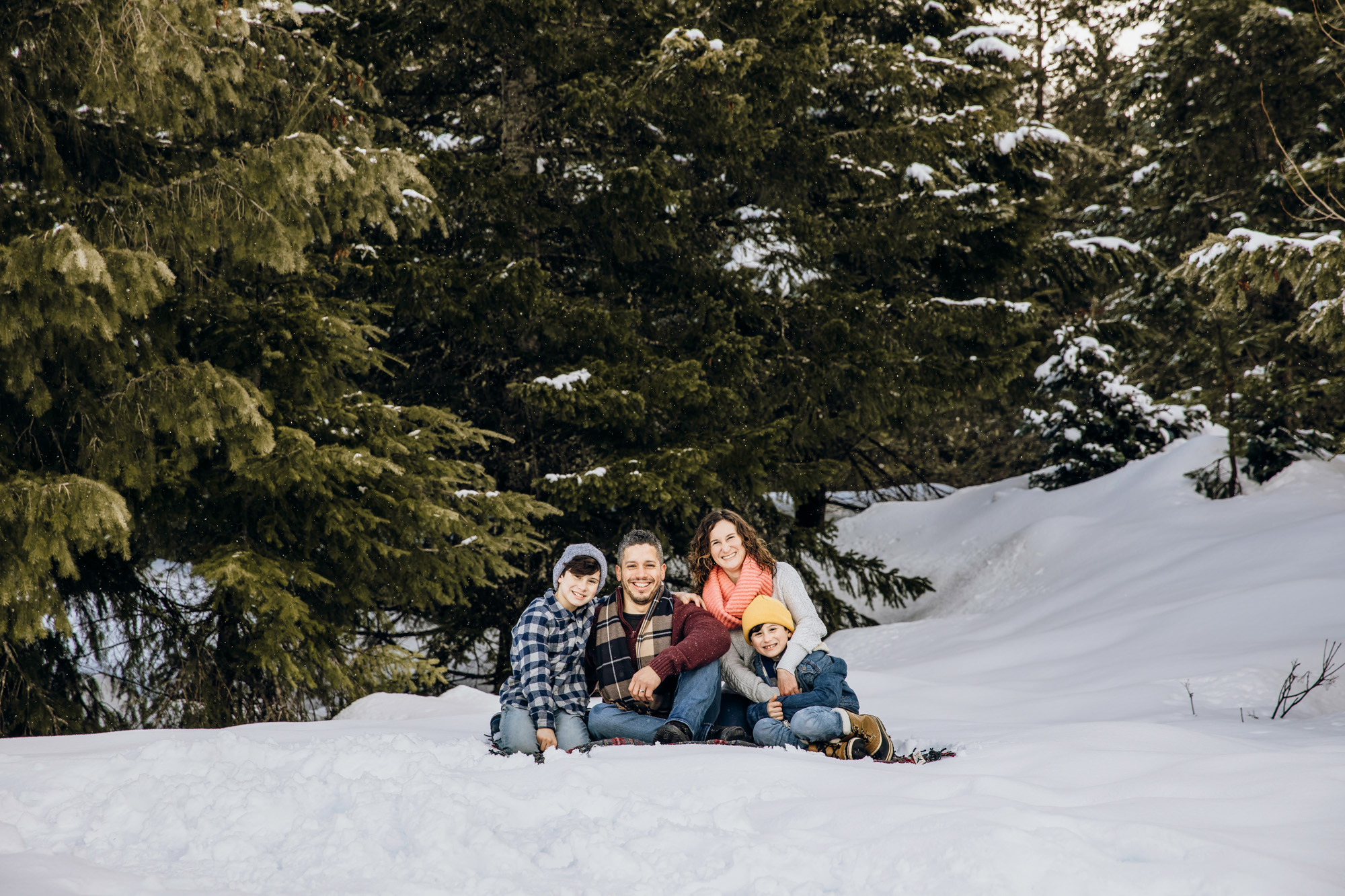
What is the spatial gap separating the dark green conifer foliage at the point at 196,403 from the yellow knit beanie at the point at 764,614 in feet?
9.74

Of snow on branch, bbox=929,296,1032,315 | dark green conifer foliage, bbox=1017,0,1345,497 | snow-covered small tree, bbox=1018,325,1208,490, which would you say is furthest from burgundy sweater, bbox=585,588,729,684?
snow-covered small tree, bbox=1018,325,1208,490

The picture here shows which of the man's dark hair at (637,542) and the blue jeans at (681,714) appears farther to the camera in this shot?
the man's dark hair at (637,542)

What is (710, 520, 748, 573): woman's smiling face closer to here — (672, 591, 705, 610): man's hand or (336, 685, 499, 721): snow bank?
(672, 591, 705, 610): man's hand

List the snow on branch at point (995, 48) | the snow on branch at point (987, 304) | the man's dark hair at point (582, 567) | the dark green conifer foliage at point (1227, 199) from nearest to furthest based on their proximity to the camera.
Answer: the man's dark hair at point (582, 567) < the snow on branch at point (987, 304) < the dark green conifer foliage at point (1227, 199) < the snow on branch at point (995, 48)

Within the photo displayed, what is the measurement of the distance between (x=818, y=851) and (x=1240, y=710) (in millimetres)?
3462

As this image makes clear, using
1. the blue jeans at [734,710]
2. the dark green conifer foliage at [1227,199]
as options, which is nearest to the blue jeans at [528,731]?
the blue jeans at [734,710]

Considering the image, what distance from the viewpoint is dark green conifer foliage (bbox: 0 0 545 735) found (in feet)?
19.0

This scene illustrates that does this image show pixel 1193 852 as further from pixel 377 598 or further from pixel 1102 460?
pixel 1102 460

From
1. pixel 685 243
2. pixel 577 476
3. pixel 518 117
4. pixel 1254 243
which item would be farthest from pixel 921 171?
pixel 1254 243

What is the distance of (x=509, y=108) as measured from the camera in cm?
1025

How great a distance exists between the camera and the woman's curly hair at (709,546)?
16.3 ft

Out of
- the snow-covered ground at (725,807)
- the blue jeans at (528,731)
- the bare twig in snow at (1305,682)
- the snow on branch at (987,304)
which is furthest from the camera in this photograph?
the snow on branch at (987,304)

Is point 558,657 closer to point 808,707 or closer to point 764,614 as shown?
point 764,614

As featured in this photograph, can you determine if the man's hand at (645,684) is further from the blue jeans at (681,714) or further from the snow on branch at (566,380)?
the snow on branch at (566,380)
